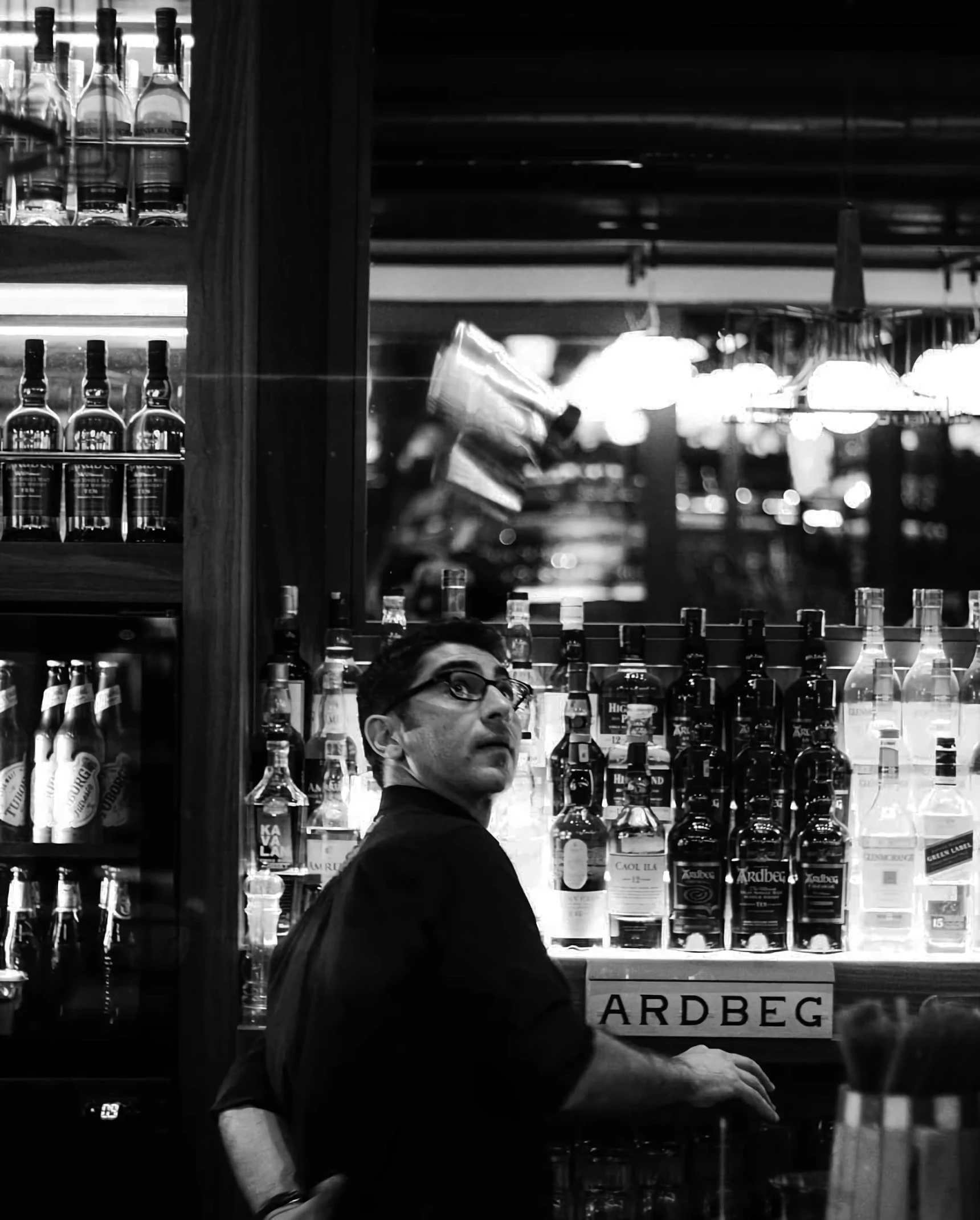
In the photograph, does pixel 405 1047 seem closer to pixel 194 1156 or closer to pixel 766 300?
pixel 194 1156

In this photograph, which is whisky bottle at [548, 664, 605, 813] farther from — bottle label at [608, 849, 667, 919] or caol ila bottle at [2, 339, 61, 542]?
caol ila bottle at [2, 339, 61, 542]

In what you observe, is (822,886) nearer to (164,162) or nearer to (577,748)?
(577,748)

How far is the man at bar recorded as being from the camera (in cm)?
169

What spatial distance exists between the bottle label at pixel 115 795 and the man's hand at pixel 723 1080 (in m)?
1.01

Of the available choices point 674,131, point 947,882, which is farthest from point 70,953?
point 674,131

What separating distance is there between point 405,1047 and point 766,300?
193 cm

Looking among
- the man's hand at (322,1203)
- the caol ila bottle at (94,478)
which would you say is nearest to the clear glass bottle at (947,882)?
the man's hand at (322,1203)

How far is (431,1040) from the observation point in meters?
1.75

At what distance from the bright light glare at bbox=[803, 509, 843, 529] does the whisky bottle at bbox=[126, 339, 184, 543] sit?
1.25 m

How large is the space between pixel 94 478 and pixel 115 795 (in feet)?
1.68

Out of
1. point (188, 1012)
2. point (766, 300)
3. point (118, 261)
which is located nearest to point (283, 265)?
point (118, 261)

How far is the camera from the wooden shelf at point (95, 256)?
2.49 metres

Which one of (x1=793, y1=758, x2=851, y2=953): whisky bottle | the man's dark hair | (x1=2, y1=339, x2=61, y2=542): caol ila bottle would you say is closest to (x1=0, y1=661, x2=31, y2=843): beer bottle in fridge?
(x1=2, y1=339, x2=61, y2=542): caol ila bottle

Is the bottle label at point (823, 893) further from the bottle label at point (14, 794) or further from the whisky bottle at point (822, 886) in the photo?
the bottle label at point (14, 794)
